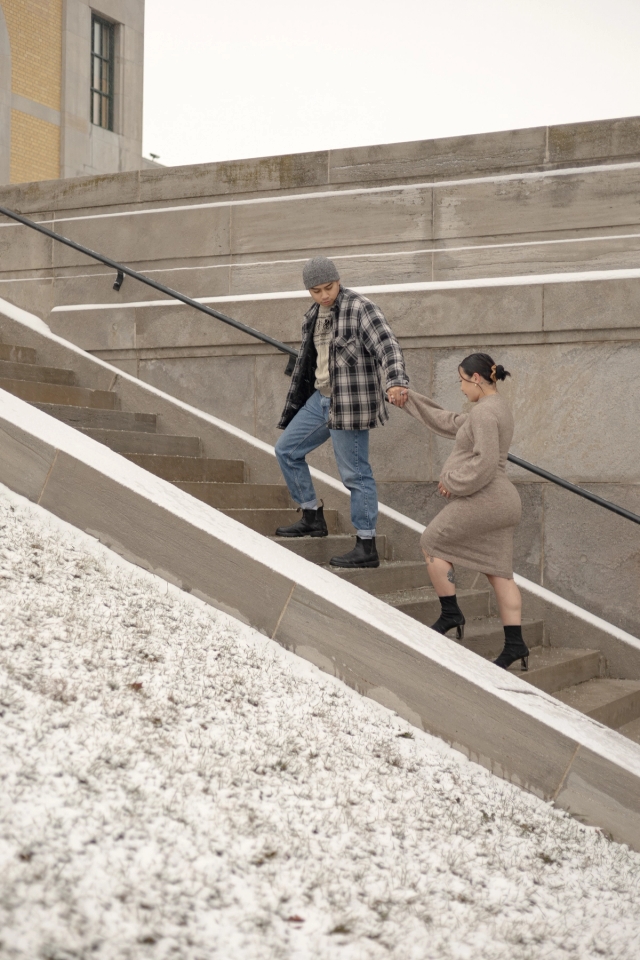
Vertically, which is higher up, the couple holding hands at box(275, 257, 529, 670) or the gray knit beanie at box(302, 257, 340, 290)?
the gray knit beanie at box(302, 257, 340, 290)

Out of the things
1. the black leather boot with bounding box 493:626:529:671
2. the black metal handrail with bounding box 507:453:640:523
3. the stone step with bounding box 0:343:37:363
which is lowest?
the black leather boot with bounding box 493:626:529:671

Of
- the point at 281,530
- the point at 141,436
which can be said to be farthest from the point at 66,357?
the point at 281,530

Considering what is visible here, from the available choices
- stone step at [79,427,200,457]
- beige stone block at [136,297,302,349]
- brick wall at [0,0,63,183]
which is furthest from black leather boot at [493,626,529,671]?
brick wall at [0,0,63,183]

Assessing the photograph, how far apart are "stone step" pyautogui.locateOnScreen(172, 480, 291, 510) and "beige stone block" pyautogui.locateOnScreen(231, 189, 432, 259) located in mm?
2152

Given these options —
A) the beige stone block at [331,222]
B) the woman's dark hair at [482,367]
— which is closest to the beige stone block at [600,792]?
the woman's dark hair at [482,367]

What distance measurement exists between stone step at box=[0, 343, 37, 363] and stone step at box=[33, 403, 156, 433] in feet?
3.87

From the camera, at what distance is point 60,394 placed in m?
8.05

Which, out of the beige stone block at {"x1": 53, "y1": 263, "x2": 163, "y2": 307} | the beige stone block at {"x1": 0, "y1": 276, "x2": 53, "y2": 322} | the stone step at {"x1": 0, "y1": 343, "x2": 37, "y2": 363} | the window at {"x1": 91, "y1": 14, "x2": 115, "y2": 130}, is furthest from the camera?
the window at {"x1": 91, "y1": 14, "x2": 115, "y2": 130}

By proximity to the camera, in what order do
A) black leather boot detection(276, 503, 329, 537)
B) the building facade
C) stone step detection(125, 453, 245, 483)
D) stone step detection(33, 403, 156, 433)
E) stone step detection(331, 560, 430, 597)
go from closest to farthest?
stone step detection(331, 560, 430, 597), black leather boot detection(276, 503, 329, 537), stone step detection(125, 453, 245, 483), stone step detection(33, 403, 156, 433), the building facade

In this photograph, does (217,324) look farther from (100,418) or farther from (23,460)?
(23,460)

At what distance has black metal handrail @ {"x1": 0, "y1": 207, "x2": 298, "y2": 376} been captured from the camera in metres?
7.87

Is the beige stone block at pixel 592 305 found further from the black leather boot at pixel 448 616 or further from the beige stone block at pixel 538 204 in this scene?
the black leather boot at pixel 448 616

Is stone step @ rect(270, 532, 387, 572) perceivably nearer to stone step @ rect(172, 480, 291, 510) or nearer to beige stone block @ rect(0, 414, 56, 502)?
stone step @ rect(172, 480, 291, 510)

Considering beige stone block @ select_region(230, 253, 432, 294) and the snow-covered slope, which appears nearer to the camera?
the snow-covered slope
